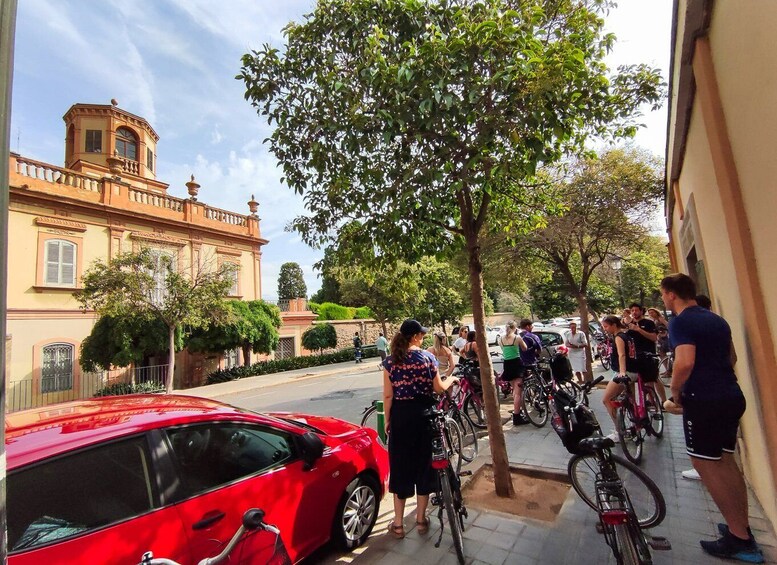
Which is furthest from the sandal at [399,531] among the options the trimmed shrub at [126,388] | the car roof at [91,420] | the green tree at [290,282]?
the green tree at [290,282]

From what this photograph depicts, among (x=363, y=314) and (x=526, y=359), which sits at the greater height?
(x=363, y=314)

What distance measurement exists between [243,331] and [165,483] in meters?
17.4

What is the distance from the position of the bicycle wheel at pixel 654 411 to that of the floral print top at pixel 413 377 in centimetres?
382

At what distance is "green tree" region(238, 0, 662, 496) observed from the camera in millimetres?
3139

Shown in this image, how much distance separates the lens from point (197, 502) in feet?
7.54

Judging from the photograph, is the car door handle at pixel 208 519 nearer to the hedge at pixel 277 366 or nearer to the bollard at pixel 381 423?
the bollard at pixel 381 423

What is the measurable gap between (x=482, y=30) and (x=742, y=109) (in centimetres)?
185

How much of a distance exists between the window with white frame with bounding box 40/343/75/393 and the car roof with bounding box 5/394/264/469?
55.5 ft

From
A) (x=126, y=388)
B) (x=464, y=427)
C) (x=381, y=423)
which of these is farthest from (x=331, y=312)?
(x=464, y=427)

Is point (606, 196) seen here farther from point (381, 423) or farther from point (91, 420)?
point (91, 420)

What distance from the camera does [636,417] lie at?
4945 millimetres

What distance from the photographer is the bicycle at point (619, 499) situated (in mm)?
2516

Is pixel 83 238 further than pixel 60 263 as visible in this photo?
Yes

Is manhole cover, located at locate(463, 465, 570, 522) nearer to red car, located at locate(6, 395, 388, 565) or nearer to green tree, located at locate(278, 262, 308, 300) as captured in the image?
red car, located at locate(6, 395, 388, 565)
